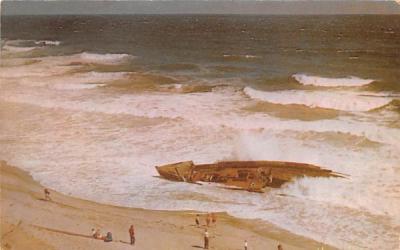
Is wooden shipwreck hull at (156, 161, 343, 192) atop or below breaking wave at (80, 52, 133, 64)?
below

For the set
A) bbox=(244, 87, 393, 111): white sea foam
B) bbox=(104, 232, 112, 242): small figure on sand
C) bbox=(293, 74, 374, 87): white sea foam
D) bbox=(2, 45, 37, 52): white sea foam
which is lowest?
bbox=(104, 232, 112, 242): small figure on sand

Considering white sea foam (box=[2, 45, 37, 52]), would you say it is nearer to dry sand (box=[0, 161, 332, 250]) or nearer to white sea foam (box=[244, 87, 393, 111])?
dry sand (box=[0, 161, 332, 250])

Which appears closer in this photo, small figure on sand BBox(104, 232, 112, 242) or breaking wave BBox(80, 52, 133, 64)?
small figure on sand BBox(104, 232, 112, 242)

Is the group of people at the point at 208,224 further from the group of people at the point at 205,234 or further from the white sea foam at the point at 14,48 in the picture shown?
the white sea foam at the point at 14,48

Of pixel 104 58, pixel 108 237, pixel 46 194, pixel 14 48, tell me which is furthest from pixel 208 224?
pixel 14 48


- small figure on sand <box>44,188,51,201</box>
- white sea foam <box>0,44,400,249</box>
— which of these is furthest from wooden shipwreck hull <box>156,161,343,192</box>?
small figure on sand <box>44,188,51,201</box>

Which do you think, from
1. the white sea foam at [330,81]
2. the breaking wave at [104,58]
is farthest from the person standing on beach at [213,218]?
the breaking wave at [104,58]

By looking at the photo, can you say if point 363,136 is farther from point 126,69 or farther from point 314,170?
point 126,69
